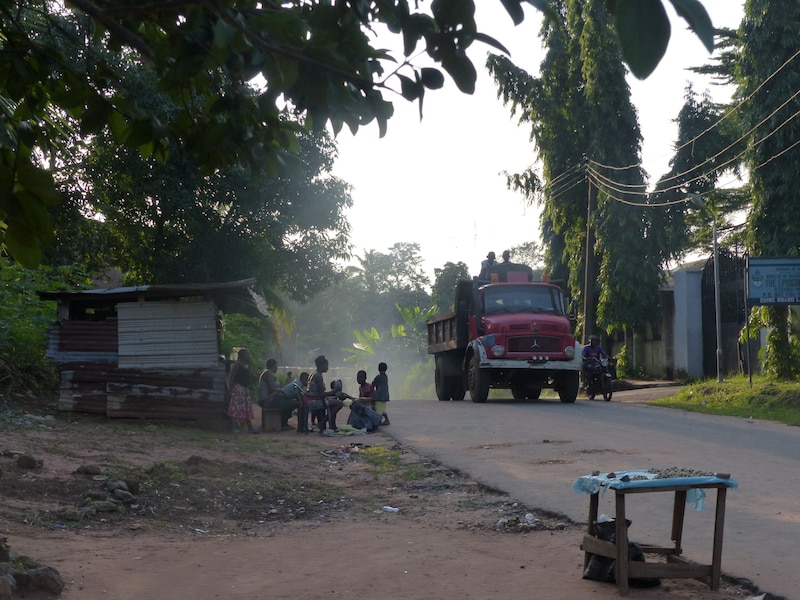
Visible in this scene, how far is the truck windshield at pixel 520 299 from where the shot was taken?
71.4ft

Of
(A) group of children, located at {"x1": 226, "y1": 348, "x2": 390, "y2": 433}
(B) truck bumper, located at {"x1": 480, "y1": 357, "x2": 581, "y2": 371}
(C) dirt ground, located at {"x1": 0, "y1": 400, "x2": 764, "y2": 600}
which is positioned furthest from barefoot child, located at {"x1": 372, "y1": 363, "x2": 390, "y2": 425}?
(B) truck bumper, located at {"x1": 480, "y1": 357, "x2": 581, "y2": 371}

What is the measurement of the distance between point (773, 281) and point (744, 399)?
8.34 feet

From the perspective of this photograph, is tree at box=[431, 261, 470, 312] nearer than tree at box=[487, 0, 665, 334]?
No

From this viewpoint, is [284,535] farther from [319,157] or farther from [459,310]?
[319,157]

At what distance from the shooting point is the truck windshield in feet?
71.4

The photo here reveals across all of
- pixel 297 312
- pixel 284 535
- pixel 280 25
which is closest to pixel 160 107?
pixel 284 535

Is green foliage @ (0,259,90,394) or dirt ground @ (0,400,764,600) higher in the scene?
green foliage @ (0,259,90,394)

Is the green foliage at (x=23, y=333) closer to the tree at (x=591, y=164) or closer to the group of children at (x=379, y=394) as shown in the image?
the group of children at (x=379, y=394)

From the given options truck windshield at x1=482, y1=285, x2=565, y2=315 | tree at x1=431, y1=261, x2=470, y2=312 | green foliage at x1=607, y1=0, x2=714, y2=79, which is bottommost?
green foliage at x1=607, y1=0, x2=714, y2=79

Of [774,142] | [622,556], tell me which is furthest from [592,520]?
[774,142]

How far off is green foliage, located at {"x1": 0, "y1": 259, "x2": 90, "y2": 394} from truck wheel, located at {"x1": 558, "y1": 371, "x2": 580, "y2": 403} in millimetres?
10985

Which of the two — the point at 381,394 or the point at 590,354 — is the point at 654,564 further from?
the point at 590,354

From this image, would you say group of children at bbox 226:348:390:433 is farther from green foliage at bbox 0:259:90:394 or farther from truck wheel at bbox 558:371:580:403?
truck wheel at bbox 558:371:580:403

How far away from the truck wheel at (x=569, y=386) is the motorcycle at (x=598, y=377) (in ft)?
7.54
